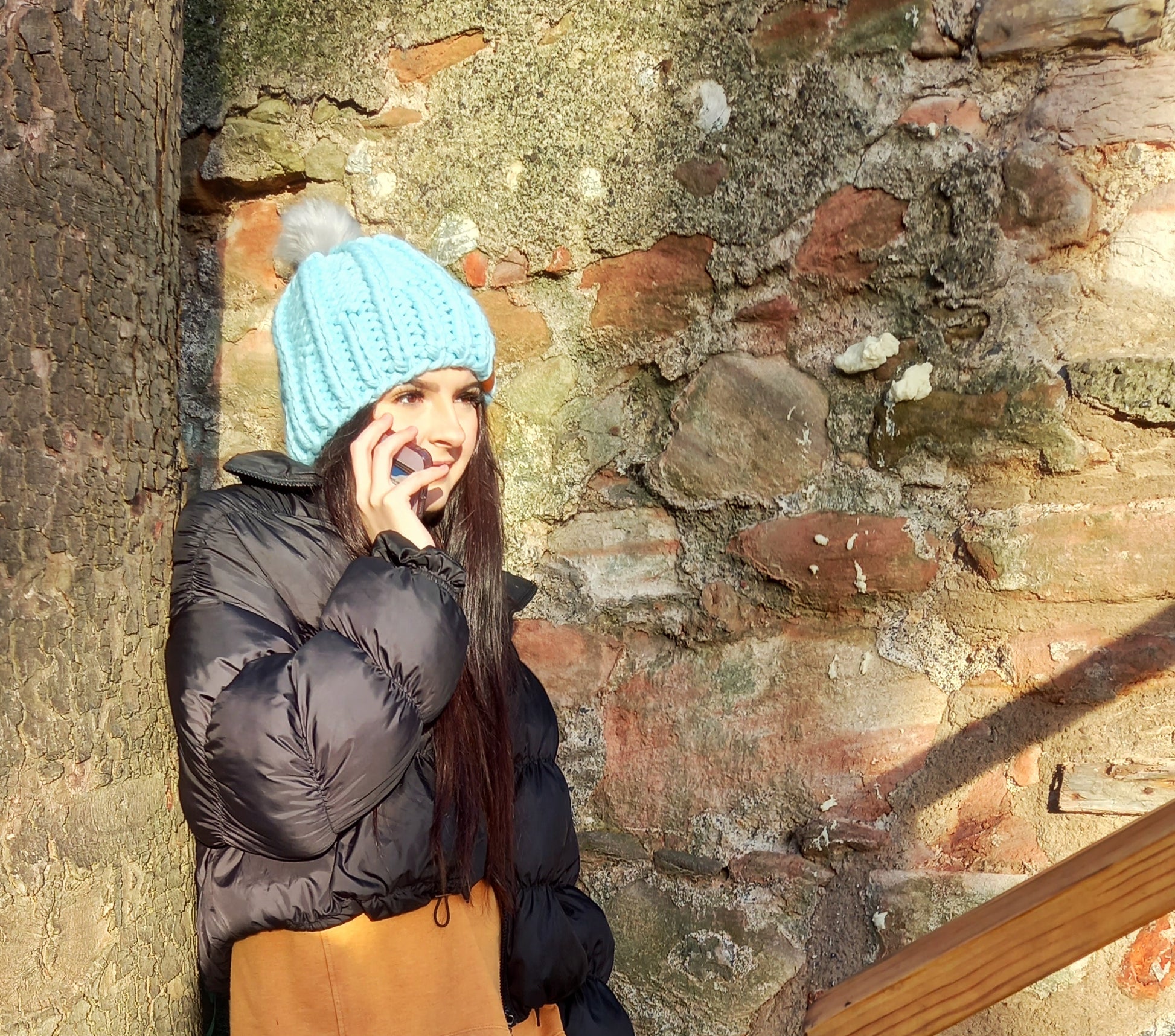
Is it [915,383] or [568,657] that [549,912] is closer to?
[568,657]

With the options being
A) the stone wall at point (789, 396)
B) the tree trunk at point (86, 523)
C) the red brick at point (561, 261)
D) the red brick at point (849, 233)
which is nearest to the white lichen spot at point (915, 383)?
the stone wall at point (789, 396)

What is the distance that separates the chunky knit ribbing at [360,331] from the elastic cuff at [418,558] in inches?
8.1

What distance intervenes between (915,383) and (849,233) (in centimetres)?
25

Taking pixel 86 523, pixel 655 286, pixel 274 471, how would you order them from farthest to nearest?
pixel 655 286 < pixel 274 471 < pixel 86 523

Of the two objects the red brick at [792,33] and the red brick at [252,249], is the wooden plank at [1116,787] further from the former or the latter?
the red brick at [252,249]

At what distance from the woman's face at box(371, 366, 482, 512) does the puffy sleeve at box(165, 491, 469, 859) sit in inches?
9.6

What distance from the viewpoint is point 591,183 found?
5.49 feet

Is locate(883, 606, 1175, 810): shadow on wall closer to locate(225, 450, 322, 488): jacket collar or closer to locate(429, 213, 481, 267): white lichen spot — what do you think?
locate(225, 450, 322, 488): jacket collar

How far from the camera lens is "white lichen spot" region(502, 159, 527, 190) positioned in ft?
5.57

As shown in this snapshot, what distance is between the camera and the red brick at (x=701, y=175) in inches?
63.8

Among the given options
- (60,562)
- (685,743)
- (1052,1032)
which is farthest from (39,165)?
(1052,1032)

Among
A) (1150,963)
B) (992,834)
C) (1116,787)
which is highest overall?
(1116,787)

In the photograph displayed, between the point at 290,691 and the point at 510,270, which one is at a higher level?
the point at 510,270

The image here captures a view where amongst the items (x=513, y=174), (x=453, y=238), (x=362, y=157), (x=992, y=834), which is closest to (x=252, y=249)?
(x=362, y=157)
